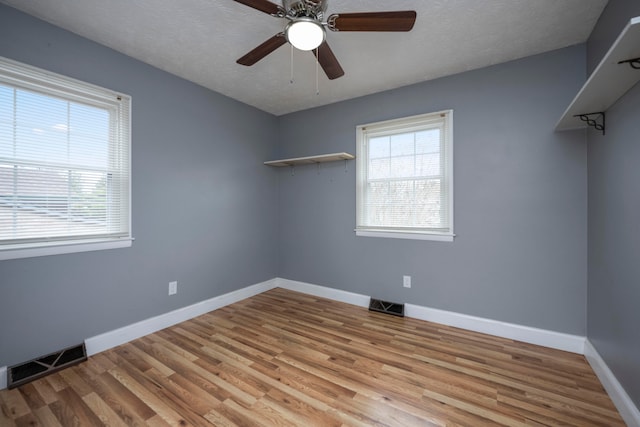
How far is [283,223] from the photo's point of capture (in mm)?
4148

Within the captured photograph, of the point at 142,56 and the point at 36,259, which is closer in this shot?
the point at 36,259

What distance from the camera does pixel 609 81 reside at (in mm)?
1479

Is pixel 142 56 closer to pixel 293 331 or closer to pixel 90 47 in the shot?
pixel 90 47

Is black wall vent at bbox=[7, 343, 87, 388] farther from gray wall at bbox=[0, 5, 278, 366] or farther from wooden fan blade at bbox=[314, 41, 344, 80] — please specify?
wooden fan blade at bbox=[314, 41, 344, 80]

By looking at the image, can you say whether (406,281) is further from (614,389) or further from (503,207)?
(614,389)

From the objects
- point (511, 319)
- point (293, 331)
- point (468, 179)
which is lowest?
point (293, 331)

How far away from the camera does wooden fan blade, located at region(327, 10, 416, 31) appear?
1479 millimetres

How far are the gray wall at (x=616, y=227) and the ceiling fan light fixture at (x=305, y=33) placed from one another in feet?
5.69

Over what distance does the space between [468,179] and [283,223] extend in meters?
2.58

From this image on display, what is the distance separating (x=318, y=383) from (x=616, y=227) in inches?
88.6

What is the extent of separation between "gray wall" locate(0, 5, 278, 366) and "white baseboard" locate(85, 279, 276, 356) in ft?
0.21

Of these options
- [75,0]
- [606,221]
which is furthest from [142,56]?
[606,221]

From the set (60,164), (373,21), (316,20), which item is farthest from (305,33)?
(60,164)

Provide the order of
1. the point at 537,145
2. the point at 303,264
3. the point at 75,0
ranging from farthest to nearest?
the point at 303,264, the point at 537,145, the point at 75,0
